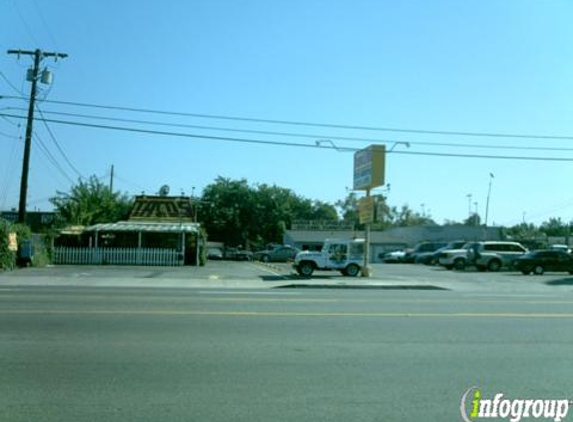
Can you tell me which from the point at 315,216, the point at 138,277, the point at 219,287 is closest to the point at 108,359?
the point at 219,287

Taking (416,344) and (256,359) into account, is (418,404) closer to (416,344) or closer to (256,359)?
(256,359)

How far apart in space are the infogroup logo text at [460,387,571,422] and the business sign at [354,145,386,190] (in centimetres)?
2267

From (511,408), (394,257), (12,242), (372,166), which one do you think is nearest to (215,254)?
(394,257)

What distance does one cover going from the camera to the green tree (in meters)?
48.9

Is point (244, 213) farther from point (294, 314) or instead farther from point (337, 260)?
point (294, 314)

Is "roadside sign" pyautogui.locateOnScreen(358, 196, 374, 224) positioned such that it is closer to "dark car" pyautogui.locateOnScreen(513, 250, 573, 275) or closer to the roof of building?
"dark car" pyautogui.locateOnScreen(513, 250, 573, 275)

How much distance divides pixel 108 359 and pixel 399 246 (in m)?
65.8

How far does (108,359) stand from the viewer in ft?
27.2

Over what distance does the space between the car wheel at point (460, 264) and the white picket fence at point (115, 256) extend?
17770 mm

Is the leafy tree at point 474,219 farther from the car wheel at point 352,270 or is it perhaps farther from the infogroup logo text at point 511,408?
the infogroup logo text at point 511,408

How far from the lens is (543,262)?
35.7 meters

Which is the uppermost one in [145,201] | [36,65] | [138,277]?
[36,65]

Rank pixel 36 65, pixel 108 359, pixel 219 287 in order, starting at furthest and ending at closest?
pixel 36 65 < pixel 219 287 < pixel 108 359

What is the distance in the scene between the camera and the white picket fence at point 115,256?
36531mm
